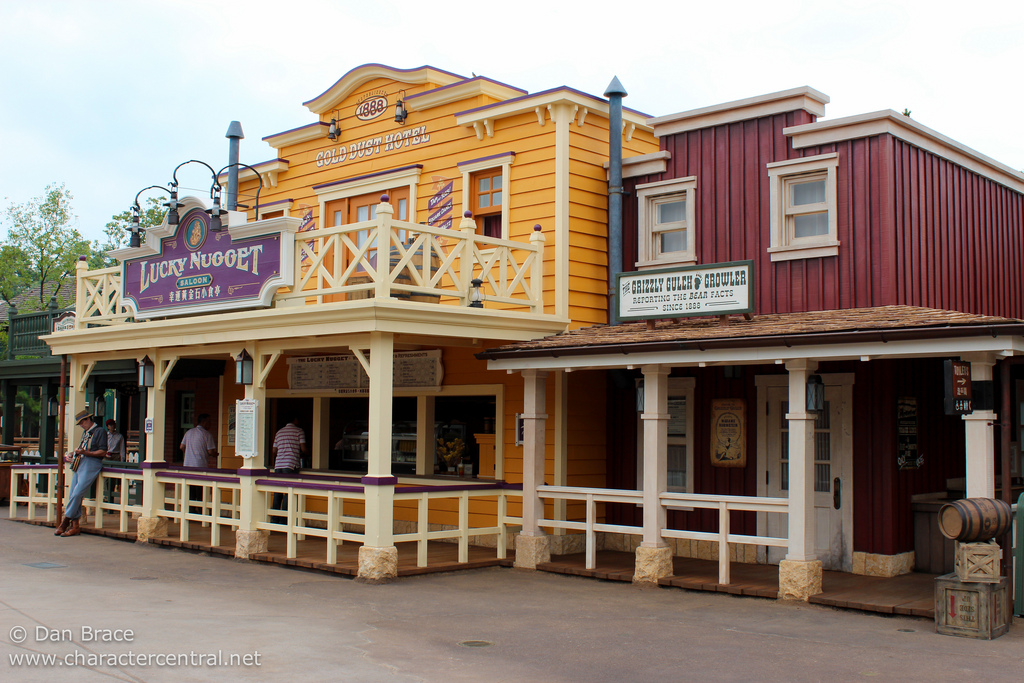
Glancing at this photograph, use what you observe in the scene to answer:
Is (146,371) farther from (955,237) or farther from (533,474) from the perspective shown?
(955,237)

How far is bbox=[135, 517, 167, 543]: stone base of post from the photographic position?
14.6 m

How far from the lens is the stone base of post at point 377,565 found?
11.3 m

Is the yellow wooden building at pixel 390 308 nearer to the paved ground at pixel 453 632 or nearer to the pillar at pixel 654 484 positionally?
the paved ground at pixel 453 632

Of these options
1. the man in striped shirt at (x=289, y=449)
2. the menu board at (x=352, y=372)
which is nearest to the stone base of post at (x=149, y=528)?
the man in striped shirt at (x=289, y=449)

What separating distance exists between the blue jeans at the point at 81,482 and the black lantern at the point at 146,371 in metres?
1.67

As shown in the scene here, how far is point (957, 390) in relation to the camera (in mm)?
9070

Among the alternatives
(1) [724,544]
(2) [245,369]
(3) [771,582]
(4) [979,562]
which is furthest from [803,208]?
(2) [245,369]

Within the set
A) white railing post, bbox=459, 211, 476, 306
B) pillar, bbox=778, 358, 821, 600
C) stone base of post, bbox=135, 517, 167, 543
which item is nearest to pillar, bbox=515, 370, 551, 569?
white railing post, bbox=459, 211, 476, 306

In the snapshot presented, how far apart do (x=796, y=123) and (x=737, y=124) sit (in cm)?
81

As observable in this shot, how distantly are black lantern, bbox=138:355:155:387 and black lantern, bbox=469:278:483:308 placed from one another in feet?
18.4

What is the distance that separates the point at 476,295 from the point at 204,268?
397 centimetres

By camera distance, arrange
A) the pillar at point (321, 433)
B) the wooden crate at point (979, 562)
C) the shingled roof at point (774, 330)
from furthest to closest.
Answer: the pillar at point (321, 433), the shingled roof at point (774, 330), the wooden crate at point (979, 562)

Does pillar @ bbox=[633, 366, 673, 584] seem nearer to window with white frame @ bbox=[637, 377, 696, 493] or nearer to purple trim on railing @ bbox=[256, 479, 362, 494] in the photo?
window with white frame @ bbox=[637, 377, 696, 493]

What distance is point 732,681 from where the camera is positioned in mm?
7078
